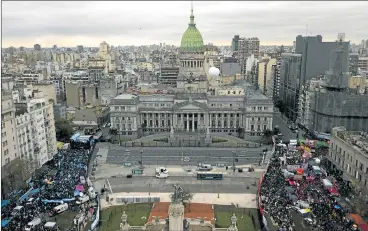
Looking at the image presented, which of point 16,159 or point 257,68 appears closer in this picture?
point 16,159

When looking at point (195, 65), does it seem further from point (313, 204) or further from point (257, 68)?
point (313, 204)

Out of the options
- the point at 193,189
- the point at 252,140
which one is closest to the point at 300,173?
the point at 193,189

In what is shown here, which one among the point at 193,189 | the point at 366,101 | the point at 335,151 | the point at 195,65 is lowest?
the point at 193,189

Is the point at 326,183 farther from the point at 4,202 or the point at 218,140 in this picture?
the point at 4,202

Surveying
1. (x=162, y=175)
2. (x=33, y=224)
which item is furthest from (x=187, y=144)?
(x=33, y=224)

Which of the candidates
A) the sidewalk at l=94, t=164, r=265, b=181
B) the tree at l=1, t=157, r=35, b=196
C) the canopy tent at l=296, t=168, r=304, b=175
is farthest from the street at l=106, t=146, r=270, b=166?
the tree at l=1, t=157, r=35, b=196

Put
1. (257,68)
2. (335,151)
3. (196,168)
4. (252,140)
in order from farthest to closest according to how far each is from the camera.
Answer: (257,68) < (252,140) < (196,168) < (335,151)

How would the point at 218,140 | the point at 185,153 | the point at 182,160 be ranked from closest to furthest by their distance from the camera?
the point at 182,160
the point at 185,153
the point at 218,140
